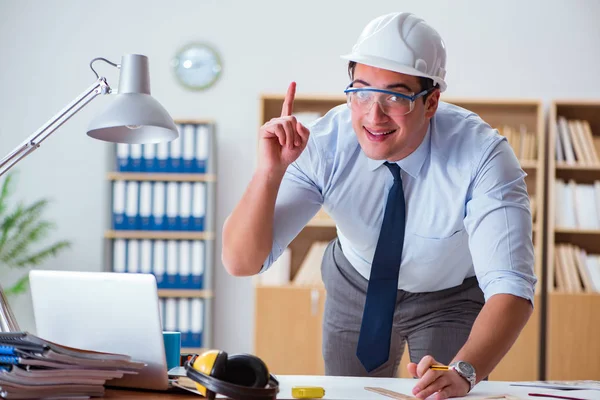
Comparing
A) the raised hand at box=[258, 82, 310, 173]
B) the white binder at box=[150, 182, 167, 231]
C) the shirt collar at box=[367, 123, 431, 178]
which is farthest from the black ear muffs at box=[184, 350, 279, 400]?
the white binder at box=[150, 182, 167, 231]

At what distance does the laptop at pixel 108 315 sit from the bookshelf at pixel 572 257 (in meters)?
3.23

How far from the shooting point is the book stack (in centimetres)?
127

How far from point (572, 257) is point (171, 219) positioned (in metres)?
2.36

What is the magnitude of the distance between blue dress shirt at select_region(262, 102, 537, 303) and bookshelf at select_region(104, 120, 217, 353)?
242cm

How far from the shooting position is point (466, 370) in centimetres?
146

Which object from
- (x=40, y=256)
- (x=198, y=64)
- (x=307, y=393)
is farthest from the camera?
(x=198, y=64)

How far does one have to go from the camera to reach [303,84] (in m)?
4.75

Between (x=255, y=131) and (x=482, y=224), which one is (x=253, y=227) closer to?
(x=482, y=224)

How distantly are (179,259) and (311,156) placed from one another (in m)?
2.60

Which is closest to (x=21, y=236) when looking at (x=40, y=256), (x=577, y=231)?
(x=40, y=256)

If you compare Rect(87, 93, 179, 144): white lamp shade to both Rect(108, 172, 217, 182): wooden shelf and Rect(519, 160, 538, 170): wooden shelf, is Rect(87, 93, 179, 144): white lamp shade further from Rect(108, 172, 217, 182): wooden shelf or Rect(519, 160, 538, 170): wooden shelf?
Rect(519, 160, 538, 170): wooden shelf

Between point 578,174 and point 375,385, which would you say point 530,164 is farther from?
point 375,385

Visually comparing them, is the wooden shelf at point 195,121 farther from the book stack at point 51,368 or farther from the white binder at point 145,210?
the book stack at point 51,368

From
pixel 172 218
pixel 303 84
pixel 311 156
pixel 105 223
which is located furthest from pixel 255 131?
pixel 311 156
